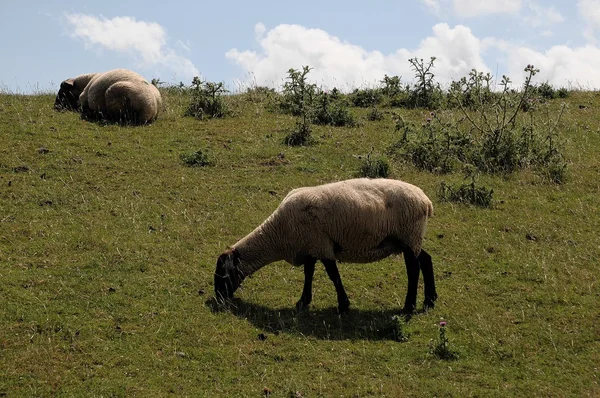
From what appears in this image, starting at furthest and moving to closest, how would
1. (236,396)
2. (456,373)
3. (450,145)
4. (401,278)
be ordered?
(450,145)
(401,278)
(456,373)
(236,396)

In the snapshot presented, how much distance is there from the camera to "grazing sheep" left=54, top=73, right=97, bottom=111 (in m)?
18.2

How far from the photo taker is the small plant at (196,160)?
1444cm

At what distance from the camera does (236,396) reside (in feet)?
23.4

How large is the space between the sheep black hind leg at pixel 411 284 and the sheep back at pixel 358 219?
0.11m

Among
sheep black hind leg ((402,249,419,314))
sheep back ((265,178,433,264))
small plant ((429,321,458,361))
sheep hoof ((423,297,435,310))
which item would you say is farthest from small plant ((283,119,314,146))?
small plant ((429,321,458,361))

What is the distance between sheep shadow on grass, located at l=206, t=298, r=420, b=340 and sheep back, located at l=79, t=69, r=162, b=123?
8.57 m

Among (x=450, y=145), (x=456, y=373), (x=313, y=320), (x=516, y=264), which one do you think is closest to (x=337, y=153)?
(x=450, y=145)

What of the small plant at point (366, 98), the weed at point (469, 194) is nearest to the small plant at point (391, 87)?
the small plant at point (366, 98)

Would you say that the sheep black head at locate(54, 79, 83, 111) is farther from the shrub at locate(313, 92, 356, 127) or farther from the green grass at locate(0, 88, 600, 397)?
the shrub at locate(313, 92, 356, 127)

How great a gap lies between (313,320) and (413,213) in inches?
76.7

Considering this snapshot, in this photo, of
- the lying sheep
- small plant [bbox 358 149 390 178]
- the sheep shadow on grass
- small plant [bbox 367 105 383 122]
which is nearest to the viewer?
the sheep shadow on grass

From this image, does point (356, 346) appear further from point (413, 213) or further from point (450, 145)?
point (450, 145)

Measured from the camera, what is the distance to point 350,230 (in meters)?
9.16

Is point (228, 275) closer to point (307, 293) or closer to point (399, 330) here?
point (307, 293)
